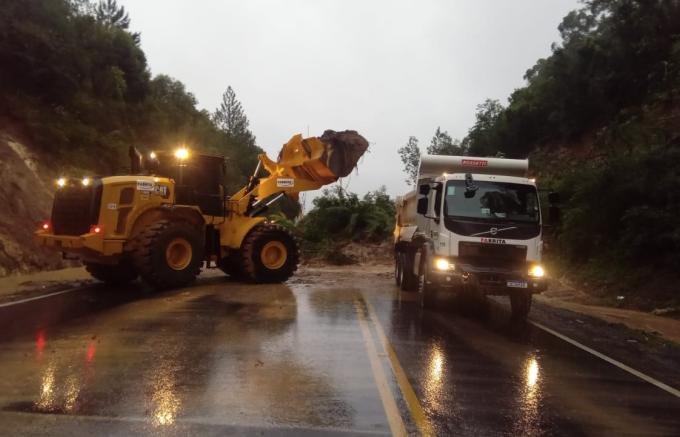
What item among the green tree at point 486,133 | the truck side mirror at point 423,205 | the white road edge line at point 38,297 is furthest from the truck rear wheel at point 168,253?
the green tree at point 486,133

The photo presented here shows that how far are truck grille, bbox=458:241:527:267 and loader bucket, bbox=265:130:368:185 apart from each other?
560cm

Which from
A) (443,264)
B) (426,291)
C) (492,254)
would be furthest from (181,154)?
(492,254)

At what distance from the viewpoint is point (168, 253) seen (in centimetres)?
1410

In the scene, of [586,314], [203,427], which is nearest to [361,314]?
[586,314]

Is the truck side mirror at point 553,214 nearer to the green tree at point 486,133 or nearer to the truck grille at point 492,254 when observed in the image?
the truck grille at point 492,254

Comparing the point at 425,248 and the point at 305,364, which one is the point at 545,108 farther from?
the point at 305,364

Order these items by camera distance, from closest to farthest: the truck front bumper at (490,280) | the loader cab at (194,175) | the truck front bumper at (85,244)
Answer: the truck front bumper at (490,280)
the truck front bumper at (85,244)
the loader cab at (194,175)

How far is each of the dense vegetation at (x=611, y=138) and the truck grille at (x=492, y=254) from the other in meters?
6.56

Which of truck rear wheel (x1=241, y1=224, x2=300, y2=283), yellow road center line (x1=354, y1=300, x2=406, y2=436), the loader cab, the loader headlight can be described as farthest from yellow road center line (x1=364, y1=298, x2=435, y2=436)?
the loader headlight

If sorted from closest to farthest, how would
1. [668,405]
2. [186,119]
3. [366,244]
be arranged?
[668,405], [366,244], [186,119]

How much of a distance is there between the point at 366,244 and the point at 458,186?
1774 centimetres

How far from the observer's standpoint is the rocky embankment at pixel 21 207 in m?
17.5

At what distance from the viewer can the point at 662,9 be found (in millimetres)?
33000

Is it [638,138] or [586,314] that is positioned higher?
[638,138]
